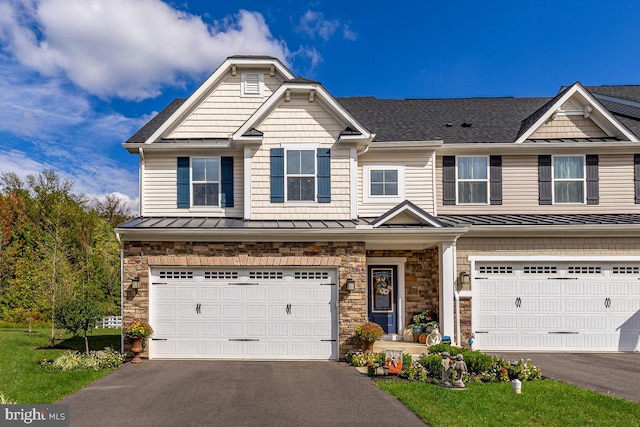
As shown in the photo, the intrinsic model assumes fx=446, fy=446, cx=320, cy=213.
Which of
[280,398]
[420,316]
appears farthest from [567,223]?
[280,398]

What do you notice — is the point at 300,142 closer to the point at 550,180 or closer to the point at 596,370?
the point at 550,180

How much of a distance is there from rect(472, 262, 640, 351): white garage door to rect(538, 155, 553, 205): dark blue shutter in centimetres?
230

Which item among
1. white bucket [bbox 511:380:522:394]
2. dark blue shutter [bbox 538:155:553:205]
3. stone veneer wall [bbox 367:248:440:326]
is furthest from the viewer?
dark blue shutter [bbox 538:155:553:205]

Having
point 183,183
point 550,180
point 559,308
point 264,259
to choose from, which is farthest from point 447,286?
point 183,183

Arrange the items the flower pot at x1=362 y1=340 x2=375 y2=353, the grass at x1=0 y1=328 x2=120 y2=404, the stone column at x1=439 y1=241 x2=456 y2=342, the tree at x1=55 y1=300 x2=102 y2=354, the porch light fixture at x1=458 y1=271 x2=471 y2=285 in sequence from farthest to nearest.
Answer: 1. the porch light fixture at x1=458 y1=271 x2=471 y2=285
2. the stone column at x1=439 y1=241 x2=456 y2=342
3. the tree at x1=55 y1=300 x2=102 y2=354
4. the flower pot at x1=362 y1=340 x2=375 y2=353
5. the grass at x1=0 y1=328 x2=120 y2=404

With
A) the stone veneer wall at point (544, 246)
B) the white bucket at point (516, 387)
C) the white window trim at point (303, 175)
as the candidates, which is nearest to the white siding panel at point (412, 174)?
the white window trim at point (303, 175)

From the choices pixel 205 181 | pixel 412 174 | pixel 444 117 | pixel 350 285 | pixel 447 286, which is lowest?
pixel 447 286

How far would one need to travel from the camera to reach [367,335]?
11.1 meters

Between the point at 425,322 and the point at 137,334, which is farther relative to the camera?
the point at 425,322

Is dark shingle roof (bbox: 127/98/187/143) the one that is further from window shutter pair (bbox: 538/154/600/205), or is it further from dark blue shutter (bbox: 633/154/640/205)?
dark blue shutter (bbox: 633/154/640/205)

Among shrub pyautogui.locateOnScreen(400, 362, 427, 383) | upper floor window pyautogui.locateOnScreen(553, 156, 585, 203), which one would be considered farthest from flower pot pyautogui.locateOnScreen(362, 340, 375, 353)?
upper floor window pyautogui.locateOnScreen(553, 156, 585, 203)

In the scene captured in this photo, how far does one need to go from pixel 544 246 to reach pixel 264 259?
8.01 m

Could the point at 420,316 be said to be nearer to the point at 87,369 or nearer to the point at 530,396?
the point at 530,396

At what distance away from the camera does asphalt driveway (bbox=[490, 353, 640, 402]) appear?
8.79 meters
